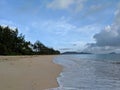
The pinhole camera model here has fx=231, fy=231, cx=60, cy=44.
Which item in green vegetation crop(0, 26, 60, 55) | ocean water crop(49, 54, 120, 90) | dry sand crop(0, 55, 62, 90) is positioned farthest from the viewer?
green vegetation crop(0, 26, 60, 55)

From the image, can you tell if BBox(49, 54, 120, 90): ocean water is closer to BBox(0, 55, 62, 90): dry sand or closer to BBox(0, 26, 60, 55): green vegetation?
BBox(0, 55, 62, 90): dry sand

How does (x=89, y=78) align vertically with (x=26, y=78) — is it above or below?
below

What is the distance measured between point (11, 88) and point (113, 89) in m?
4.57

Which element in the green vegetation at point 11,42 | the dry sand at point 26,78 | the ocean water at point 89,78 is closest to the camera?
the dry sand at point 26,78

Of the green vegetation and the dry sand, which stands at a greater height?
the green vegetation

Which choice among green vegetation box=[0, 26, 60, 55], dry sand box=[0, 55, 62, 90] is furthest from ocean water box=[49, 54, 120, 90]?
green vegetation box=[0, 26, 60, 55]

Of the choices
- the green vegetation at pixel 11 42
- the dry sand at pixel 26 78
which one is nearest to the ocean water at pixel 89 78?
the dry sand at pixel 26 78

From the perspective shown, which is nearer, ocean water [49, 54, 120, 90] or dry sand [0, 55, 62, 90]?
dry sand [0, 55, 62, 90]

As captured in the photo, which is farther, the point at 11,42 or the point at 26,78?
the point at 11,42

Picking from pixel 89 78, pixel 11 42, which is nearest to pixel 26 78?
pixel 89 78

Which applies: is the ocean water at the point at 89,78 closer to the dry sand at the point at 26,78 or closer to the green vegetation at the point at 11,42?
the dry sand at the point at 26,78

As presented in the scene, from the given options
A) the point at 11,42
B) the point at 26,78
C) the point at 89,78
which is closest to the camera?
the point at 26,78

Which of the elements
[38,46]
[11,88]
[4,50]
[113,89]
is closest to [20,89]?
[11,88]

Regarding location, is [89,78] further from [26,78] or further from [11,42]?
[11,42]
